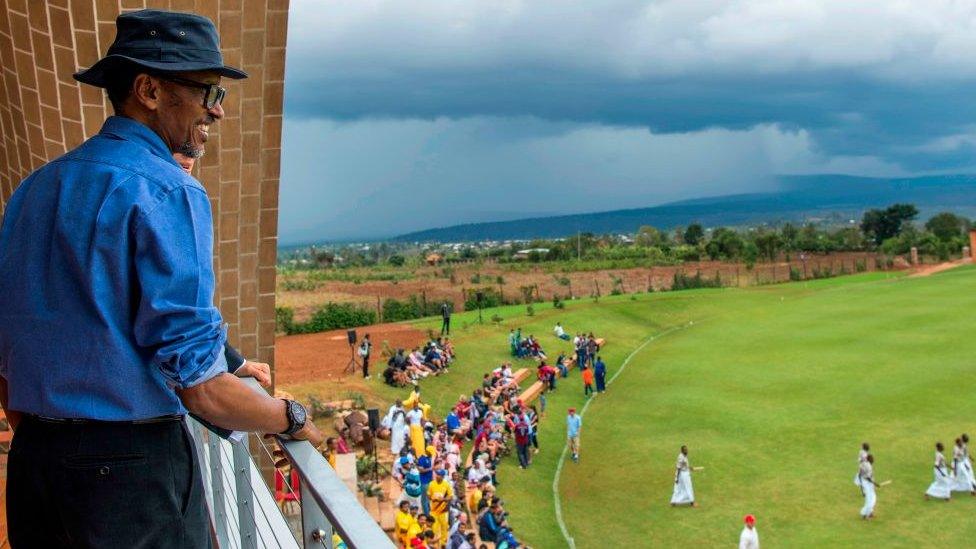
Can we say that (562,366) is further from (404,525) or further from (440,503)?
(404,525)

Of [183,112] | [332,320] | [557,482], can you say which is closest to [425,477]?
[557,482]

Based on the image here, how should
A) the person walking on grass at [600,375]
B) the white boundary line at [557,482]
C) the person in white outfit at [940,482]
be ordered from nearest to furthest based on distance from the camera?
the white boundary line at [557,482] < the person in white outfit at [940,482] < the person walking on grass at [600,375]

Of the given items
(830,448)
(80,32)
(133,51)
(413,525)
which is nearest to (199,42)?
(133,51)

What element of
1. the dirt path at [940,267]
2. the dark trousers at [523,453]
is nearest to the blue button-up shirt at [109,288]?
the dark trousers at [523,453]

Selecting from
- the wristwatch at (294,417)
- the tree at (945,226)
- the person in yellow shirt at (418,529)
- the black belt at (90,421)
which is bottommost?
the person in yellow shirt at (418,529)

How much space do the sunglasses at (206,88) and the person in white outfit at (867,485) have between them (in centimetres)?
1272

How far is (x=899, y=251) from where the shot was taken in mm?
50625

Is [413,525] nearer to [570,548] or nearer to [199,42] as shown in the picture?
[570,548]

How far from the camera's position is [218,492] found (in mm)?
2545

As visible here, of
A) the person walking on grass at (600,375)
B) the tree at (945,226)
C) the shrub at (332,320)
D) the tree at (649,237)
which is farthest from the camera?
the tree at (649,237)

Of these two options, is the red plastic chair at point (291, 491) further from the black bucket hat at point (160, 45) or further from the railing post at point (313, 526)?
the black bucket hat at point (160, 45)

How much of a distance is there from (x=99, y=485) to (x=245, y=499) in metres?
0.67

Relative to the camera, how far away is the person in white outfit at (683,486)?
46.1ft

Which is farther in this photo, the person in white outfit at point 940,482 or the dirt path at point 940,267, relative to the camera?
the dirt path at point 940,267
